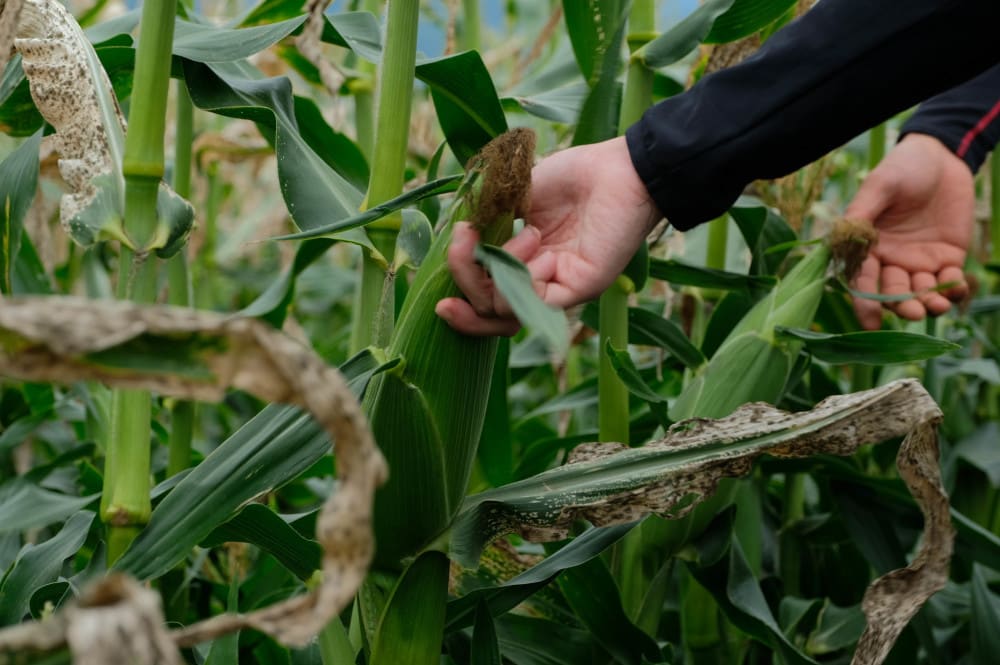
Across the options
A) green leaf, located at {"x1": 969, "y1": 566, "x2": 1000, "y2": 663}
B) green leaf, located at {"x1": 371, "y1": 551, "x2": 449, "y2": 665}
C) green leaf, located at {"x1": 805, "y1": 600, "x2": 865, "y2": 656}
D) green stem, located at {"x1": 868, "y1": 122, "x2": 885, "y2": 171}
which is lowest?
green leaf, located at {"x1": 805, "y1": 600, "x2": 865, "y2": 656}

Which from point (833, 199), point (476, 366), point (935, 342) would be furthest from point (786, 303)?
point (833, 199)

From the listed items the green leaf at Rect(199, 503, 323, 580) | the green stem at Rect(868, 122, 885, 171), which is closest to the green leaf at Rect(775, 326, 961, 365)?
the green leaf at Rect(199, 503, 323, 580)

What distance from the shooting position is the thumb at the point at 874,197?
1.21 m

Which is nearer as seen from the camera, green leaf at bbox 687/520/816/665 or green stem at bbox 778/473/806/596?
green leaf at bbox 687/520/816/665

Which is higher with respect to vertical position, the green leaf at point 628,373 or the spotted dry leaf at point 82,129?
the spotted dry leaf at point 82,129

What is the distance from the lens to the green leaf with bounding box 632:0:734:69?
1006 millimetres

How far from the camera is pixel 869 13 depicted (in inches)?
33.5

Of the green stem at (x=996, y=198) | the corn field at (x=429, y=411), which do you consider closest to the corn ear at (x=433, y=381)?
the corn field at (x=429, y=411)

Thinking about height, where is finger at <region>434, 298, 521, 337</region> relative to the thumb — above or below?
below

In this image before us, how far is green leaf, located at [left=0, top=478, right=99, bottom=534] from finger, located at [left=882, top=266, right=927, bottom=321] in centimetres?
89

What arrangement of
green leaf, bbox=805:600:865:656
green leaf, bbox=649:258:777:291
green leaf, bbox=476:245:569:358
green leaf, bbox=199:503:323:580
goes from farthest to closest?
green leaf, bbox=805:600:865:656 < green leaf, bbox=649:258:777:291 < green leaf, bbox=199:503:323:580 < green leaf, bbox=476:245:569:358

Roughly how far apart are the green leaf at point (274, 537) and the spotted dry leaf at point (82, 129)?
20 centimetres

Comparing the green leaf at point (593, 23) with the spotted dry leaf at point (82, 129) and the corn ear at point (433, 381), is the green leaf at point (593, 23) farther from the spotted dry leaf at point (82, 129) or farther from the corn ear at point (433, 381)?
the spotted dry leaf at point (82, 129)

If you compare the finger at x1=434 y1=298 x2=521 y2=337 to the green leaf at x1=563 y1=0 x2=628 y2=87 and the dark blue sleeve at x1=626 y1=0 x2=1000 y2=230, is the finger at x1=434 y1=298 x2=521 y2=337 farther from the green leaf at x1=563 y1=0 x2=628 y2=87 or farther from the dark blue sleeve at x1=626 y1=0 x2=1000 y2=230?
the green leaf at x1=563 y1=0 x2=628 y2=87
